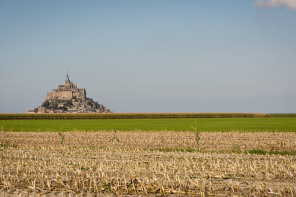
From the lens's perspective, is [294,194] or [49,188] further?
[49,188]

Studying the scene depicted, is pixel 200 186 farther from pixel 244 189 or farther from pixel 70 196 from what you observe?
pixel 70 196

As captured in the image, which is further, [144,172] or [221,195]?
[144,172]

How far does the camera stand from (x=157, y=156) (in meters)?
13.6

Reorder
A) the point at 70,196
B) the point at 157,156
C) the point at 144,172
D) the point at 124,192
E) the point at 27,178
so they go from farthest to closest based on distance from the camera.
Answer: the point at 157,156, the point at 144,172, the point at 27,178, the point at 124,192, the point at 70,196

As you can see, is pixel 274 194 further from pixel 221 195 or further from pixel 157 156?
pixel 157 156

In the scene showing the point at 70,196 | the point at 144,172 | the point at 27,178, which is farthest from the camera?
the point at 144,172

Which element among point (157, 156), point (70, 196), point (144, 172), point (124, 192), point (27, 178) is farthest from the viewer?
point (157, 156)

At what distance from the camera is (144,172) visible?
971 centimetres

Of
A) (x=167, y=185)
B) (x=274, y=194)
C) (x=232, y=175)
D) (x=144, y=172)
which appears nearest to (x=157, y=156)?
(x=144, y=172)

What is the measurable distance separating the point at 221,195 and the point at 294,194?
1728 millimetres

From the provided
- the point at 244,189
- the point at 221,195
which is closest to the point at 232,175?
the point at 244,189

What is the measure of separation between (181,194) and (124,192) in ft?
4.80

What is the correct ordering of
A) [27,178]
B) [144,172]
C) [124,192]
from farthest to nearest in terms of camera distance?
[144,172] < [27,178] < [124,192]

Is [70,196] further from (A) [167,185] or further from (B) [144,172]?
(B) [144,172]
